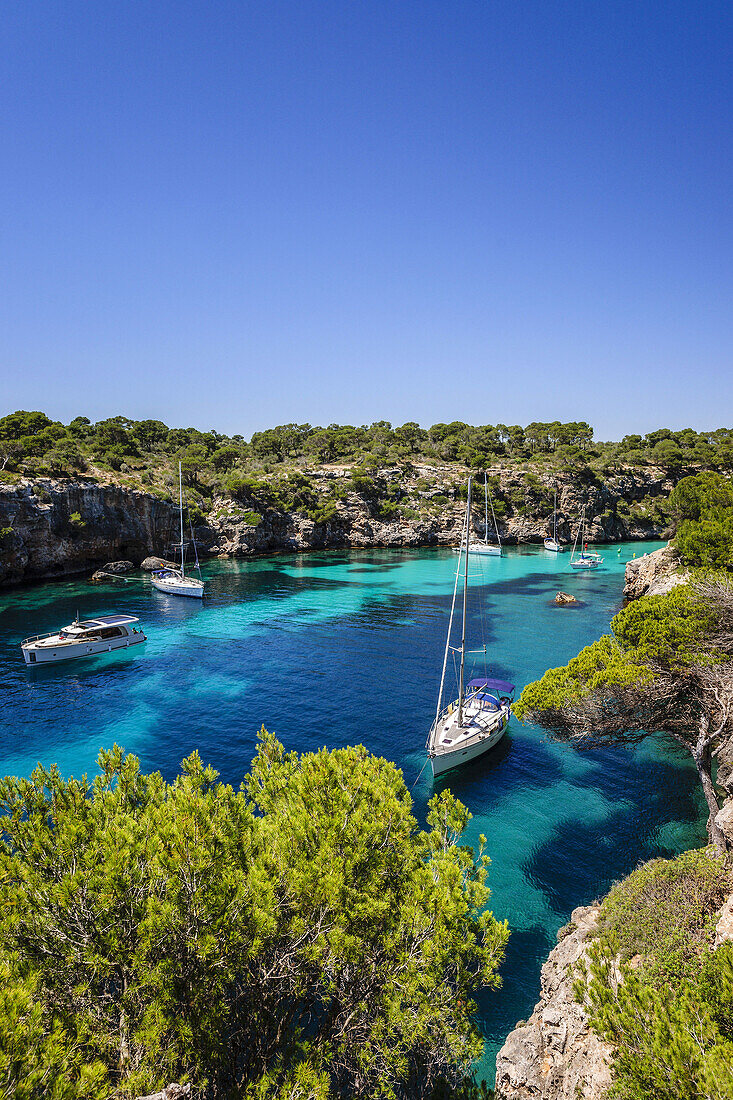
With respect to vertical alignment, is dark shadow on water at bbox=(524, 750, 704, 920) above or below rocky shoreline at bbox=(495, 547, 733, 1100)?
below

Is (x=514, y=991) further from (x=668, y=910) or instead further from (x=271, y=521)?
(x=271, y=521)

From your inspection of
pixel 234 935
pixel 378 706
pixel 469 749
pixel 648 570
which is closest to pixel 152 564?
pixel 378 706

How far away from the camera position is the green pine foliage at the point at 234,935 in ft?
19.2

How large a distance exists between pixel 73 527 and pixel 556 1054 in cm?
6342

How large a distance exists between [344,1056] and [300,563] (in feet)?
204

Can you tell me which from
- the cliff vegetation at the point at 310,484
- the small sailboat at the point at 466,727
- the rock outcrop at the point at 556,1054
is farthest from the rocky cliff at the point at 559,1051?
the cliff vegetation at the point at 310,484

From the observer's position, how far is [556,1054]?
24.9ft

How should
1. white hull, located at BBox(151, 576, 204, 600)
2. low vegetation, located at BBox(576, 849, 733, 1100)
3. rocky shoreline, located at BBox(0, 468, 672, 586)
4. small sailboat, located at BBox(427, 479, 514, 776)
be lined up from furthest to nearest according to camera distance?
1. rocky shoreline, located at BBox(0, 468, 672, 586)
2. white hull, located at BBox(151, 576, 204, 600)
3. small sailboat, located at BBox(427, 479, 514, 776)
4. low vegetation, located at BBox(576, 849, 733, 1100)

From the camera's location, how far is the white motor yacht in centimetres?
3241

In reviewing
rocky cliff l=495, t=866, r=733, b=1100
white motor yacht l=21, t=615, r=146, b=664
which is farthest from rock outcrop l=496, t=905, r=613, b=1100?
white motor yacht l=21, t=615, r=146, b=664

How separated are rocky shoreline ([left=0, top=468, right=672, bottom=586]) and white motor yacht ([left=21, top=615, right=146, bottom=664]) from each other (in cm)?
2390

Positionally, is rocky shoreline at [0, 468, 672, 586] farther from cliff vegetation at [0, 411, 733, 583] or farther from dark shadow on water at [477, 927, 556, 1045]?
dark shadow on water at [477, 927, 556, 1045]

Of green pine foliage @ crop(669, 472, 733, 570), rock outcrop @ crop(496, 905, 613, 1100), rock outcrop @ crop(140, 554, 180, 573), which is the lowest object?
rock outcrop @ crop(496, 905, 613, 1100)

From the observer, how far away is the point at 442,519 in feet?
283
